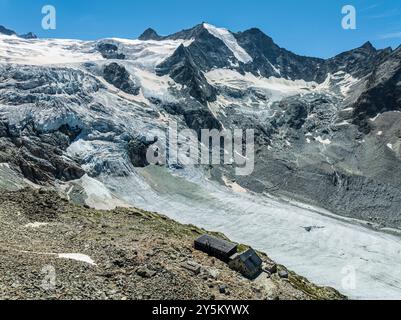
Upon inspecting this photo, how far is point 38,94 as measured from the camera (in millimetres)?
192750

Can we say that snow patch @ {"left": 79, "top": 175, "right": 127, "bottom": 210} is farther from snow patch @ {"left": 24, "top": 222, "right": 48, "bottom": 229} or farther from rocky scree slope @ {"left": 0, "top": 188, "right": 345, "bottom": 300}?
snow patch @ {"left": 24, "top": 222, "right": 48, "bottom": 229}

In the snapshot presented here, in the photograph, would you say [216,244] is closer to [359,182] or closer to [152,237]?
[152,237]

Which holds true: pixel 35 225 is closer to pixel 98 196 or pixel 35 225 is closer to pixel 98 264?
pixel 98 264

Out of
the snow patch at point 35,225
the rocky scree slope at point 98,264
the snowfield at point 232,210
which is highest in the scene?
the snow patch at point 35,225

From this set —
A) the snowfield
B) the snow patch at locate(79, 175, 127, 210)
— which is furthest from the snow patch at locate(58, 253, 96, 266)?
the snow patch at locate(79, 175, 127, 210)

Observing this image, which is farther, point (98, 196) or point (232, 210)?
point (232, 210)

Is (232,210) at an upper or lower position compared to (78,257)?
lower

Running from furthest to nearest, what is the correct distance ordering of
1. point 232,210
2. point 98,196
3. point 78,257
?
point 232,210 < point 98,196 < point 78,257

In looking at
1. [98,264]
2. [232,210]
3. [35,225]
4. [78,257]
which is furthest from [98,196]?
[98,264]

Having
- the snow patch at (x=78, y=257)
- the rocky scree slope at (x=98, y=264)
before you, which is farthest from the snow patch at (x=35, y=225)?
the snow patch at (x=78, y=257)

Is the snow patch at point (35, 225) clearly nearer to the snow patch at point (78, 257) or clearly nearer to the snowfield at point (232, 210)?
the snow patch at point (78, 257)

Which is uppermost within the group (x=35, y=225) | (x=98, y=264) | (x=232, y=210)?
(x=35, y=225)

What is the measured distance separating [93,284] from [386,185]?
6222 inches

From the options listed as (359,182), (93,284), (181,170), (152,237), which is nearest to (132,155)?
(181,170)
